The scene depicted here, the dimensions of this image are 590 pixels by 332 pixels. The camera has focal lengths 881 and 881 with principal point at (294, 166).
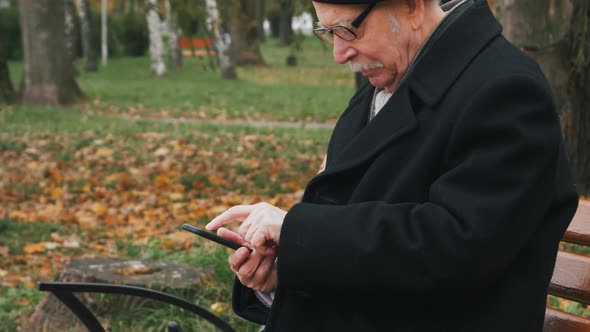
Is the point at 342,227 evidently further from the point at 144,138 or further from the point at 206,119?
the point at 206,119

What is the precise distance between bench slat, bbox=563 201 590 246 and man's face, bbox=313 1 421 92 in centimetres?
68

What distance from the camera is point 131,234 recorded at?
6582 millimetres

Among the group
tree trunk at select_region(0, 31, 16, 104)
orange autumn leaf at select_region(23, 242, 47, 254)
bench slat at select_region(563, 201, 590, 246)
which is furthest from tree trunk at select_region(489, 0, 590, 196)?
tree trunk at select_region(0, 31, 16, 104)

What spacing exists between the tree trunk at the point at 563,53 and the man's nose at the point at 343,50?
13.5 ft

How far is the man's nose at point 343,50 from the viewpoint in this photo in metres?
1.86

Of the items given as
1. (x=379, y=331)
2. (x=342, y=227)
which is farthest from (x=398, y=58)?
(x=379, y=331)

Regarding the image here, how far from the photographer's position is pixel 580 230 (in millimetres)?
2229

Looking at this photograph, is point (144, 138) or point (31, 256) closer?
point (31, 256)

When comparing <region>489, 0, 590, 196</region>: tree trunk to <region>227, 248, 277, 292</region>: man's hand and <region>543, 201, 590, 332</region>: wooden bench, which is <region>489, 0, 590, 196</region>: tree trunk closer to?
<region>543, 201, 590, 332</region>: wooden bench

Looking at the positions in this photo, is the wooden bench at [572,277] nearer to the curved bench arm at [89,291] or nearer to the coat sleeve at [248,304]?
the coat sleeve at [248,304]

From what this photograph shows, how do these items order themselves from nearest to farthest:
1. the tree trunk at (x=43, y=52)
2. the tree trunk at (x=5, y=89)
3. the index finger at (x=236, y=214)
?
1. the index finger at (x=236, y=214)
2. the tree trunk at (x=43, y=52)
3. the tree trunk at (x=5, y=89)

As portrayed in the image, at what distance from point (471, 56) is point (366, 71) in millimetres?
242

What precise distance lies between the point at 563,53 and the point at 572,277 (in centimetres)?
387

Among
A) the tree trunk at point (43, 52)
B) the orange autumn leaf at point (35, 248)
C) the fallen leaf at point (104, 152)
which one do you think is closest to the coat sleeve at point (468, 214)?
the orange autumn leaf at point (35, 248)
